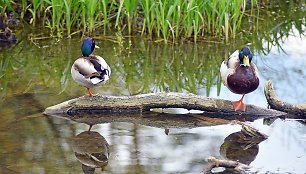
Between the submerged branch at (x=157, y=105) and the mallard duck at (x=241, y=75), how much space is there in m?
0.10

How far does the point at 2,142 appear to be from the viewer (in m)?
5.34

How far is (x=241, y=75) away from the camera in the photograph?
5789 mm

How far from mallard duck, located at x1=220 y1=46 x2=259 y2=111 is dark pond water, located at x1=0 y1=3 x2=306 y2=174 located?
11.6 inches

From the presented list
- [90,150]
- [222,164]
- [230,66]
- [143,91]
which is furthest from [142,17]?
[222,164]

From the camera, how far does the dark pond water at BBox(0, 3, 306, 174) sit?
503 centimetres

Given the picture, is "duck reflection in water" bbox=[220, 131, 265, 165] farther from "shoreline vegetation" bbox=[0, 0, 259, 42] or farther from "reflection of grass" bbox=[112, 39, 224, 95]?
"shoreline vegetation" bbox=[0, 0, 259, 42]

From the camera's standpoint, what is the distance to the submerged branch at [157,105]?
5.82 metres

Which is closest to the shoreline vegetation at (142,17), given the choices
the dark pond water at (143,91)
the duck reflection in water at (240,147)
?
the dark pond water at (143,91)

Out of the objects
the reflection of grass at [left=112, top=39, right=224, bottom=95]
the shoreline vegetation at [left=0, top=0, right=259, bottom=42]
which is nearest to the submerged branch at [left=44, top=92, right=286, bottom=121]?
the reflection of grass at [left=112, top=39, right=224, bottom=95]

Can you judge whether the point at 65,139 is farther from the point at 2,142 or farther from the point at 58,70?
the point at 58,70

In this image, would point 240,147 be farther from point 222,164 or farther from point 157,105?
point 157,105

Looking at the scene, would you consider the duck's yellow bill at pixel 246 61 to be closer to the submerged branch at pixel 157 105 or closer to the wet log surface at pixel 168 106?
the wet log surface at pixel 168 106

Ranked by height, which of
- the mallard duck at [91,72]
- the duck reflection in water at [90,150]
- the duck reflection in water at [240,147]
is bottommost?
the duck reflection in water at [90,150]

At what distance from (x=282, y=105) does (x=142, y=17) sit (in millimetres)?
3357
